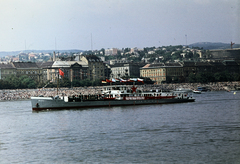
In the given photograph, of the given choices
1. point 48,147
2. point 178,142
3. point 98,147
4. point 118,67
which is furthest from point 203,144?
point 118,67

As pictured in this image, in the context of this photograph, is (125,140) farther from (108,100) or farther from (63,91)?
(63,91)

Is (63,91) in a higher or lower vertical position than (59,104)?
higher

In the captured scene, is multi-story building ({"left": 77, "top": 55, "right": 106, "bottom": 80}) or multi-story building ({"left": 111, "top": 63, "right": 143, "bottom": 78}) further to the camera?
multi-story building ({"left": 111, "top": 63, "right": 143, "bottom": 78})

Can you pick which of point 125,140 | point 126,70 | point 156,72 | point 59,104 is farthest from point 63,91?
point 125,140

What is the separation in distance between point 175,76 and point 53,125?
13306 cm

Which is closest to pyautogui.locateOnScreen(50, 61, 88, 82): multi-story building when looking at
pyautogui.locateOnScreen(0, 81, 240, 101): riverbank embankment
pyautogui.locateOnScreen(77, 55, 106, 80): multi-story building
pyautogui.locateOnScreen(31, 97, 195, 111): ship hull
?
pyautogui.locateOnScreen(77, 55, 106, 80): multi-story building

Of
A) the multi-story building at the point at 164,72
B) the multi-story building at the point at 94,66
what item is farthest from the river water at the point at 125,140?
the multi-story building at the point at 164,72

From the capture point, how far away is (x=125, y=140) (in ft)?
98.9

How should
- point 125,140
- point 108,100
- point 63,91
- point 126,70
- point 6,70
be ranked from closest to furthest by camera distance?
point 125,140
point 108,100
point 63,91
point 6,70
point 126,70

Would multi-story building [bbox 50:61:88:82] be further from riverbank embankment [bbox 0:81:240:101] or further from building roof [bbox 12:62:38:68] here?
riverbank embankment [bbox 0:81:240:101]

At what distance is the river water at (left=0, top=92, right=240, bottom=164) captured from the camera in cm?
2498

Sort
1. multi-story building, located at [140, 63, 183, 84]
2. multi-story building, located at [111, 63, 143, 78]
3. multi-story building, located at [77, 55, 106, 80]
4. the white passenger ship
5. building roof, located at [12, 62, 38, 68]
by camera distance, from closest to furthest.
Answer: the white passenger ship < building roof, located at [12, 62, 38, 68] < multi-story building, located at [77, 55, 106, 80] < multi-story building, located at [140, 63, 183, 84] < multi-story building, located at [111, 63, 143, 78]

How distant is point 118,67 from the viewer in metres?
189

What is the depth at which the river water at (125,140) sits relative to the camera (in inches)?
984
